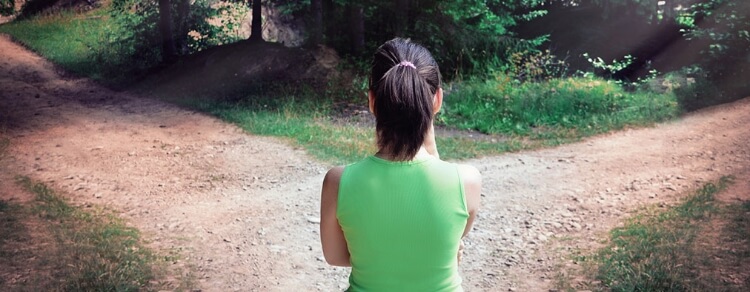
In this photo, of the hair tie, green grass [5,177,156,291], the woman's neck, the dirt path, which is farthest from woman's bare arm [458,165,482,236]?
green grass [5,177,156,291]

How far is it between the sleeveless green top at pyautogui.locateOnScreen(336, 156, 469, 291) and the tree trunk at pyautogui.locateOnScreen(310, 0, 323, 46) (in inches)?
295

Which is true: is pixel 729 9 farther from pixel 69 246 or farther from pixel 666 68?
pixel 69 246

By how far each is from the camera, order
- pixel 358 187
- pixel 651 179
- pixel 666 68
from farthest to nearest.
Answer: pixel 666 68, pixel 651 179, pixel 358 187

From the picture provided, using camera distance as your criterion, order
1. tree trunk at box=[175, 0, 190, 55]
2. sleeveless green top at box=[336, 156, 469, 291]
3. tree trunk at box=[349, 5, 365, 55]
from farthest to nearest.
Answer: tree trunk at box=[349, 5, 365, 55], tree trunk at box=[175, 0, 190, 55], sleeveless green top at box=[336, 156, 469, 291]

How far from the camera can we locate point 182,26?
7086 millimetres

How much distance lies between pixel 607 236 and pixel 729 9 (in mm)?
3893

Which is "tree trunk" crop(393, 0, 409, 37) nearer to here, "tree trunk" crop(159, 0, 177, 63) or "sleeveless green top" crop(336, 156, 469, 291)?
"tree trunk" crop(159, 0, 177, 63)

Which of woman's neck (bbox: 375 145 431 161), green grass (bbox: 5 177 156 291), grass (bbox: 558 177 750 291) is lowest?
green grass (bbox: 5 177 156 291)

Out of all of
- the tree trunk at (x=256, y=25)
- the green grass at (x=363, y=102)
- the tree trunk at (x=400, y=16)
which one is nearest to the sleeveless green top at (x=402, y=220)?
the green grass at (x=363, y=102)

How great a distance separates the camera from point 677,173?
237 inches

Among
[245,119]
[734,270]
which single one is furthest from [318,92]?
[734,270]

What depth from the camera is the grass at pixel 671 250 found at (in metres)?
4.11

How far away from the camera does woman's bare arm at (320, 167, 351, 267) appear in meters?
1.93

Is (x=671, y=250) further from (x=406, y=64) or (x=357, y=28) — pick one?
(x=357, y=28)
